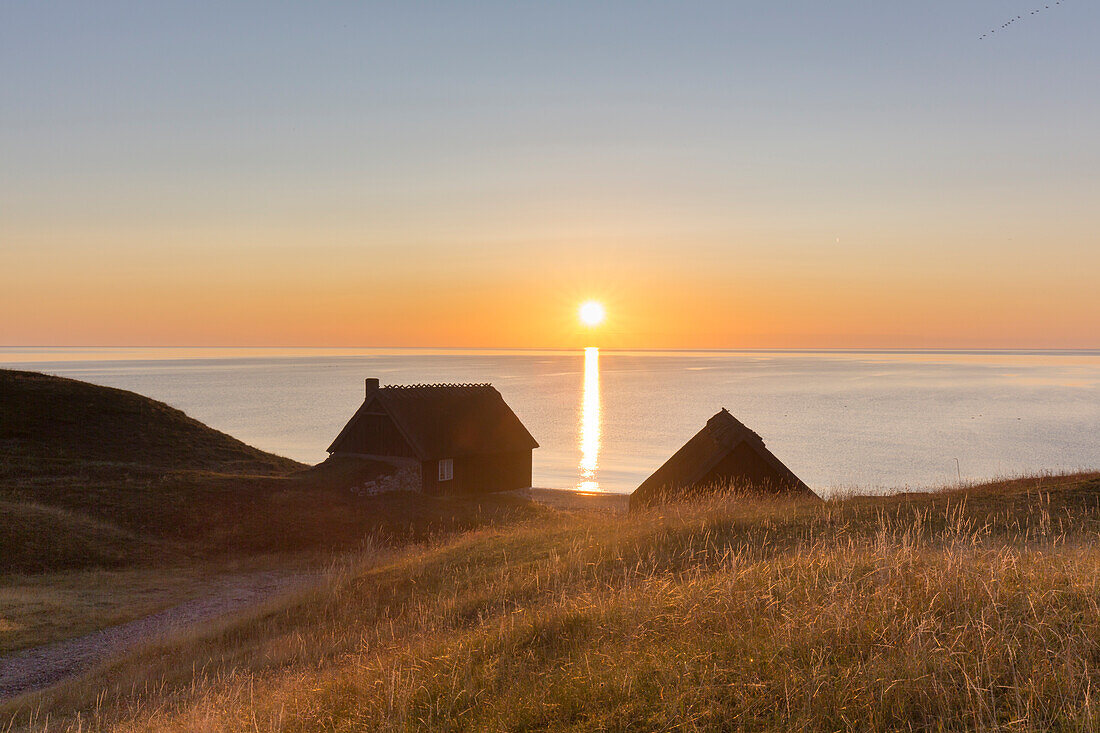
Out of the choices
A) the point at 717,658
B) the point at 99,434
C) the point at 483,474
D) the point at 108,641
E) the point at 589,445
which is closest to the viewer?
the point at 717,658

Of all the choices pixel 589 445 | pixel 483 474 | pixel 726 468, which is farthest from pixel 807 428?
pixel 726 468

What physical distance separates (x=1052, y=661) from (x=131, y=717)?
1001cm

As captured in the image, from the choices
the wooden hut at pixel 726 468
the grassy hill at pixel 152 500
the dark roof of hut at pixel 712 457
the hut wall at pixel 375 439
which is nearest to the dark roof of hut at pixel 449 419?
the hut wall at pixel 375 439

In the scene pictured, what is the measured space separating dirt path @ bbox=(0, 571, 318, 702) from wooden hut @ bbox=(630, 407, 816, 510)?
12.6m

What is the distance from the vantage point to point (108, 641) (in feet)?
55.4

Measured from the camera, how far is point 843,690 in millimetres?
5215

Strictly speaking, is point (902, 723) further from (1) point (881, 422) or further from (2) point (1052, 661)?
(1) point (881, 422)

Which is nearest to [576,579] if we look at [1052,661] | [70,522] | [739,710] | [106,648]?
[739,710]

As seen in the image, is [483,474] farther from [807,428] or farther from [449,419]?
[807,428]

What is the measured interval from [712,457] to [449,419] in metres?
20.0

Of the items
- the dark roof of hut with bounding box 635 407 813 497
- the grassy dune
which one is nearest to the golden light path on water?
the dark roof of hut with bounding box 635 407 813 497

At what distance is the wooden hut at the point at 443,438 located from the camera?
3994 cm

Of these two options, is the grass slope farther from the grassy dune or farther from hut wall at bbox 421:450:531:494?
the grassy dune

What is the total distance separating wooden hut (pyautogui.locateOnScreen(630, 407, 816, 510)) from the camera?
83.6ft
